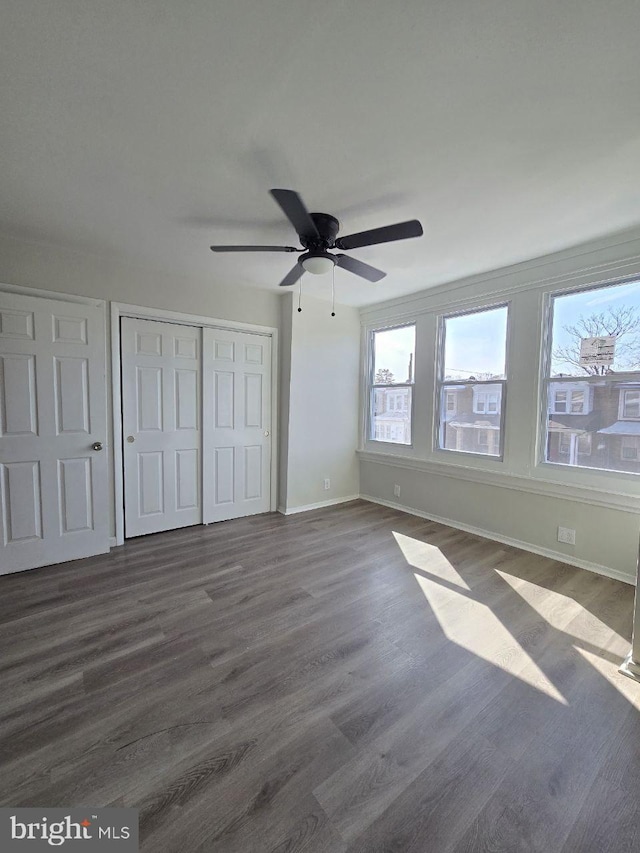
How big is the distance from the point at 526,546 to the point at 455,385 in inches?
66.9

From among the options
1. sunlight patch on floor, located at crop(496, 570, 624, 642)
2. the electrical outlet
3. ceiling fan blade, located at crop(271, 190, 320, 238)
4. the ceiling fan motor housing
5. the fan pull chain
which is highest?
the fan pull chain

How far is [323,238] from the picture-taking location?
2.29 meters

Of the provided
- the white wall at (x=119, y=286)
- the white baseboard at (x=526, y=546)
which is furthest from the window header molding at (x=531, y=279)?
the white baseboard at (x=526, y=546)

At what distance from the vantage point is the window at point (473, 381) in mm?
3516

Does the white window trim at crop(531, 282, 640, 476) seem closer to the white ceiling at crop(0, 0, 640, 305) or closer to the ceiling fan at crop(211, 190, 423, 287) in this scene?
the white ceiling at crop(0, 0, 640, 305)

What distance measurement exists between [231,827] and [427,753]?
0.75 meters

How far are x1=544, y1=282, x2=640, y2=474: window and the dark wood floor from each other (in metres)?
1.03

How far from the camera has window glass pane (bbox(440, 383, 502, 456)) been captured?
3.55 metres

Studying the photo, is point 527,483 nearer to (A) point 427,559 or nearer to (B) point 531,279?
(A) point 427,559

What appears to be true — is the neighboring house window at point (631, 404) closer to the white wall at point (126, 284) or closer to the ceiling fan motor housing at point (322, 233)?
the ceiling fan motor housing at point (322, 233)

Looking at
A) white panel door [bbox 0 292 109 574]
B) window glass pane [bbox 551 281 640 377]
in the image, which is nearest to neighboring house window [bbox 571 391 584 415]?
window glass pane [bbox 551 281 640 377]

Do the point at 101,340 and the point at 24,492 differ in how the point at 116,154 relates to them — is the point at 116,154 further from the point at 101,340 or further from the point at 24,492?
the point at 24,492

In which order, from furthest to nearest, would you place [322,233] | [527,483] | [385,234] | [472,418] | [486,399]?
1. [472,418]
2. [486,399]
3. [527,483]
4. [322,233]
5. [385,234]

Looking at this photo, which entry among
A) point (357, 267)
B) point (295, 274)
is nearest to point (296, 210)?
point (357, 267)
